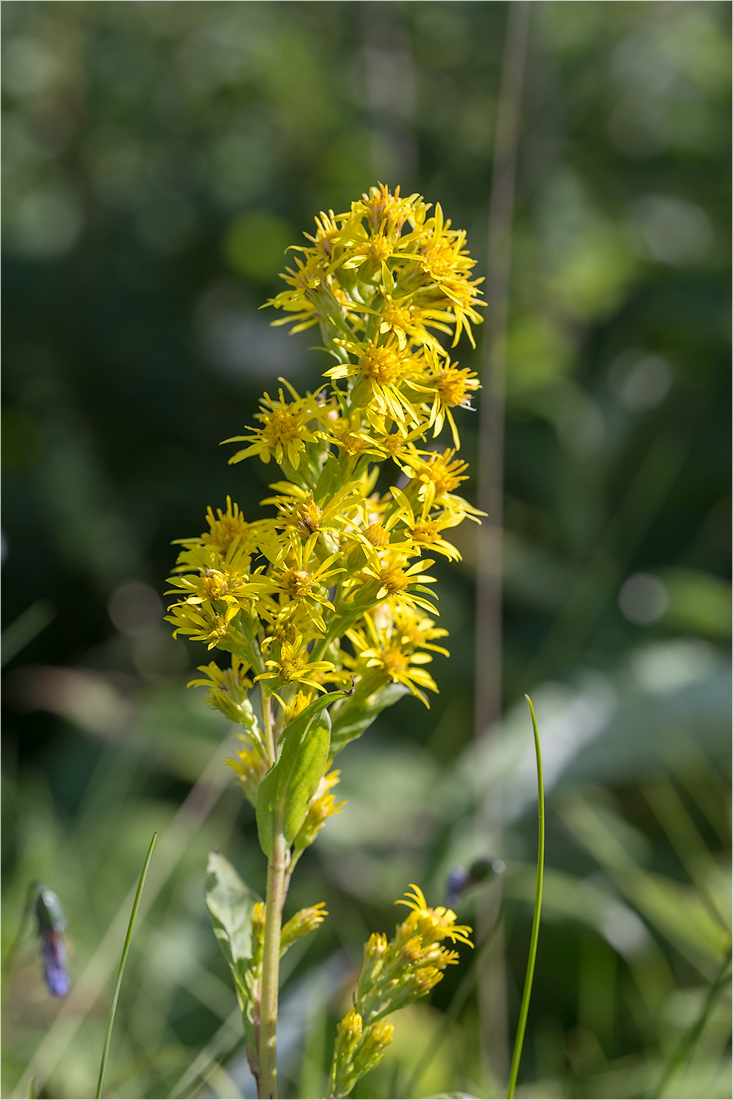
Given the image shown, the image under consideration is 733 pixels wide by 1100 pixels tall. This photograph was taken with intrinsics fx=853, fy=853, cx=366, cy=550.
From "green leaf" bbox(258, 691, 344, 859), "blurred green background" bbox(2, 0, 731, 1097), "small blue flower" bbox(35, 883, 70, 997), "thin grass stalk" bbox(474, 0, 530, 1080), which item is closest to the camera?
"green leaf" bbox(258, 691, 344, 859)

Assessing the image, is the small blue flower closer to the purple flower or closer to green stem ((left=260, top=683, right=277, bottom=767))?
the purple flower

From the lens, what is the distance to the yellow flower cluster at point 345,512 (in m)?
0.72

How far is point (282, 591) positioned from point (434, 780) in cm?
164

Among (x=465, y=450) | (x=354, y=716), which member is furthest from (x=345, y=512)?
(x=465, y=450)

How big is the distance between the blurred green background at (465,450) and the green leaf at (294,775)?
3.11ft

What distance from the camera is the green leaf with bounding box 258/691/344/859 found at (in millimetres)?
680

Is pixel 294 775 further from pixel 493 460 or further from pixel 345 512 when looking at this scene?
pixel 493 460

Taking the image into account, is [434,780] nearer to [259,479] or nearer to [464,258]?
[259,479]

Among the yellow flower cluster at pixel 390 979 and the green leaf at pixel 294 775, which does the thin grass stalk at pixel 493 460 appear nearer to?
the yellow flower cluster at pixel 390 979

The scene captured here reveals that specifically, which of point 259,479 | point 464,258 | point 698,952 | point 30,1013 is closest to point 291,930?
point 464,258

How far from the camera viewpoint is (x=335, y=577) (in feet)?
2.46

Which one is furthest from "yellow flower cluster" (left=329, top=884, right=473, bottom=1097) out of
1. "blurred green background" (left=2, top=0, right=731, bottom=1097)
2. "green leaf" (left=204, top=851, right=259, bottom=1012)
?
"blurred green background" (left=2, top=0, right=731, bottom=1097)

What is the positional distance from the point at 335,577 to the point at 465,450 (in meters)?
1.92

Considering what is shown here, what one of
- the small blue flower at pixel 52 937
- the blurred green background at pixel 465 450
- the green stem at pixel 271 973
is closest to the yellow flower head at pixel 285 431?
the green stem at pixel 271 973
